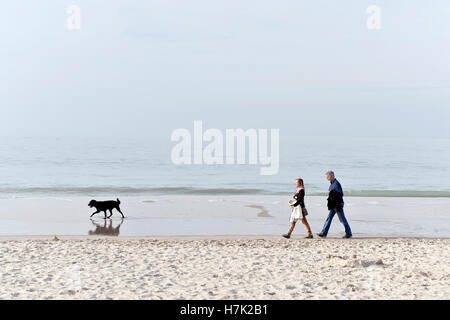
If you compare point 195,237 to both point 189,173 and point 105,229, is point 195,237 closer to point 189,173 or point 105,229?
point 105,229

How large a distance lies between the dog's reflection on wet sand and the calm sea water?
34.3 feet

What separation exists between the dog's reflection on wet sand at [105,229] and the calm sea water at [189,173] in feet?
34.3

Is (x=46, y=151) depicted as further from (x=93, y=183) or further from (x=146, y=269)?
(x=146, y=269)

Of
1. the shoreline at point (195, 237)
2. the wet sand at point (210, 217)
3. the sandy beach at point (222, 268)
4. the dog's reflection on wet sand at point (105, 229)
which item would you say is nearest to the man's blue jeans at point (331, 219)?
the shoreline at point (195, 237)

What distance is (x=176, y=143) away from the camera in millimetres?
87188

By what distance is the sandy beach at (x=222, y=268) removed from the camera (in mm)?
7574

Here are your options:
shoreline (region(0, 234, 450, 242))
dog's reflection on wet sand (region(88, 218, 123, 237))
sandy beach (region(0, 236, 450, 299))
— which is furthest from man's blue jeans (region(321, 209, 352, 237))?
dog's reflection on wet sand (region(88, 218, 123, 237))

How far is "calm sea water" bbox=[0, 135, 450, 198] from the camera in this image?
94.6 ft

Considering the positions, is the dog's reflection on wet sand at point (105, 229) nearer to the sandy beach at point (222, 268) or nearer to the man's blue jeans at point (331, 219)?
the sandy beach at point (222, 268)

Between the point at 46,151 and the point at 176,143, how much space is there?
28.5m

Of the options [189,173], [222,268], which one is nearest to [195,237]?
[222,268]

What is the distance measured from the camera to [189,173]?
41281mm

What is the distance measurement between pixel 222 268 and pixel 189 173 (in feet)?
106
